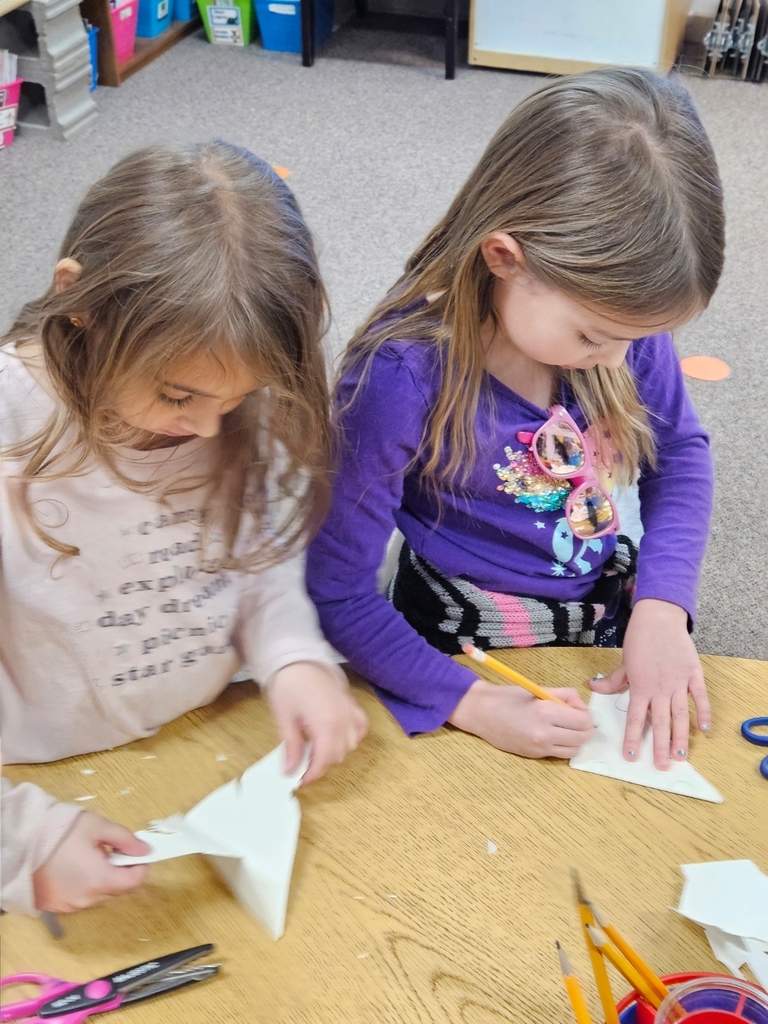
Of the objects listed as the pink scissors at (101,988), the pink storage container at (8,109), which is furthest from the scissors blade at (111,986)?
the pink storage container at (8,109)

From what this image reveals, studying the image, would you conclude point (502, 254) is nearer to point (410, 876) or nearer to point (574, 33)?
point (410, 876)

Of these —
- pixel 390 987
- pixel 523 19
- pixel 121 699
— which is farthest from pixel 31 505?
pixel 523 19

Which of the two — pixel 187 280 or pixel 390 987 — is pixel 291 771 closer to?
pixel 390 987

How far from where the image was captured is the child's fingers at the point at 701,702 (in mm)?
757

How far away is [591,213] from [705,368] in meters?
1.57

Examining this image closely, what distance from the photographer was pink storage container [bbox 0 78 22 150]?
2.65 meters

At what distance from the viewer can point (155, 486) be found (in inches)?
29.5

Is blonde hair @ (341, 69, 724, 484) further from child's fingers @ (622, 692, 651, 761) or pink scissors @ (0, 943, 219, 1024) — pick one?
pink scissors @ (0, 943, 219, 1024)

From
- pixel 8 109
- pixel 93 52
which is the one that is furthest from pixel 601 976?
pixel 93 52

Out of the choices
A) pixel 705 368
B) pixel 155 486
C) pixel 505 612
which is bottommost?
pixel 705 368

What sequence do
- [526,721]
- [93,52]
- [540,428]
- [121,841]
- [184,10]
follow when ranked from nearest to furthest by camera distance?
[121,841], [526,721], [540,428], [93,52], [184,10]

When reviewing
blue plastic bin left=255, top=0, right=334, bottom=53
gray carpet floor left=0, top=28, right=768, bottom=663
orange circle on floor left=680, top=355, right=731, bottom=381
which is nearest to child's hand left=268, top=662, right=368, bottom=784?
gray carpet floor left=0, top=28, right=768, bottom=663

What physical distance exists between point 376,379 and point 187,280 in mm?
225

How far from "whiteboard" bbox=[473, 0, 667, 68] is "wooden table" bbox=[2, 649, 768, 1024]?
2.88m
